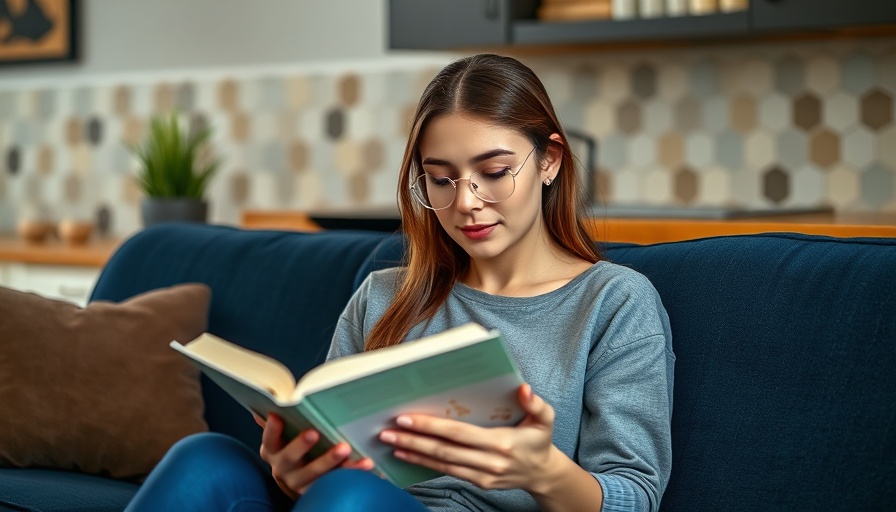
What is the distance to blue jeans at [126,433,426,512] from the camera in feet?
4.06

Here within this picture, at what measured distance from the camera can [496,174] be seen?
1.55 metres

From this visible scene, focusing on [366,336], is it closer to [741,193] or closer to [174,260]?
[174,260]

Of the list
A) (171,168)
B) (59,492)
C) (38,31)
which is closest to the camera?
(59,492)

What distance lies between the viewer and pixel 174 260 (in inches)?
91.1

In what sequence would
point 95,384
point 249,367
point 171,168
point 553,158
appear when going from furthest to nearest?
point 171,168 < point 95,384 < point 553,158 < point 249,367

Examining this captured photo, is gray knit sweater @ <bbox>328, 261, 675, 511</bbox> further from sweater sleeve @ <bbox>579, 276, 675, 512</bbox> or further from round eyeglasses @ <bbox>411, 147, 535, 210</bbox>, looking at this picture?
round eyeglasses @ <bbox>411, 147, 535, 210</bbox>

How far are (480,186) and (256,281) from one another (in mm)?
764

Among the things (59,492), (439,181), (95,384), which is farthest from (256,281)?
(439,181)

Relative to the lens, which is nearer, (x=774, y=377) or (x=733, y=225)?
(x=774, y=377)

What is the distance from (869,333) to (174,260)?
1393 mm

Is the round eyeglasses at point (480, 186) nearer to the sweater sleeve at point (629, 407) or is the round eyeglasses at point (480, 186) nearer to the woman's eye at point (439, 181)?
the woman's eye at point (439, 181)

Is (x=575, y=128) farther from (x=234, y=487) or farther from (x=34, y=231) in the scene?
(x=234, y=487)

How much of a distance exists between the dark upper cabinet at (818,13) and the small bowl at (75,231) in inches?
86.0

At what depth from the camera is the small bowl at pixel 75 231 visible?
3636 millimetres
